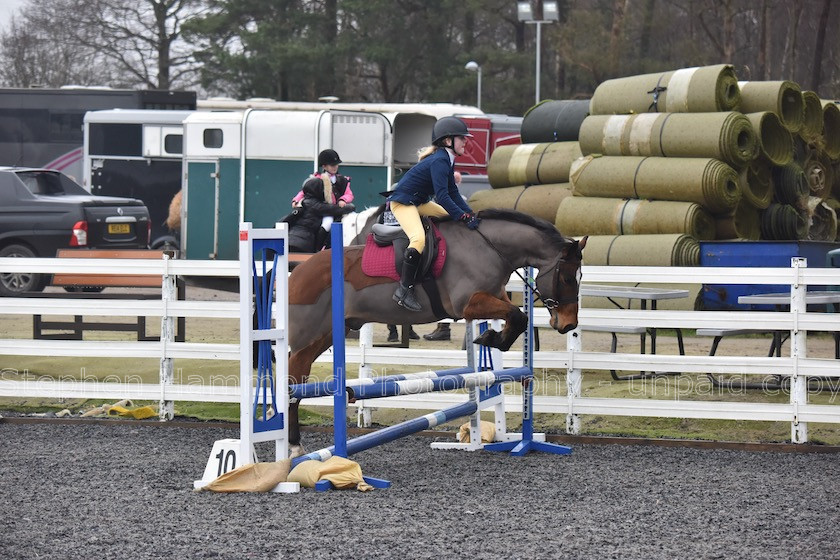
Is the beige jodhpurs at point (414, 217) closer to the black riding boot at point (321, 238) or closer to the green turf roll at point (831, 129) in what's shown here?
the black riding boot at point (321, 238)

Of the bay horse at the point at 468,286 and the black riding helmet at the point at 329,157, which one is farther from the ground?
the black riding helmet at the point at 329,157

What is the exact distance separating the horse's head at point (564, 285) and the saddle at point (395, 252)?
2.23 feet

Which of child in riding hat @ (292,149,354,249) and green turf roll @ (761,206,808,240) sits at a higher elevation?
child in riding hat @ (292,149,354,249)

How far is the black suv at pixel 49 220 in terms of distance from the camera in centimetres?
1778

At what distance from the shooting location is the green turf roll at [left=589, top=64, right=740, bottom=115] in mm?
15445

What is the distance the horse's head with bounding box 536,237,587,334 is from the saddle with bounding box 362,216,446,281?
68 cm

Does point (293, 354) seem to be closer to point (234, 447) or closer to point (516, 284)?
point (234, 447)

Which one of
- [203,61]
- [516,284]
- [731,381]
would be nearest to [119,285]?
[516,284]

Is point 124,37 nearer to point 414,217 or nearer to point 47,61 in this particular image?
point 47,61

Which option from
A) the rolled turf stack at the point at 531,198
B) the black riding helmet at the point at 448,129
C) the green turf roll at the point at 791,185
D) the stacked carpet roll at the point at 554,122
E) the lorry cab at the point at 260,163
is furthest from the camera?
the stacked carpet roll at the point at 554,122

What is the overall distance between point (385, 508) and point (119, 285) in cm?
600

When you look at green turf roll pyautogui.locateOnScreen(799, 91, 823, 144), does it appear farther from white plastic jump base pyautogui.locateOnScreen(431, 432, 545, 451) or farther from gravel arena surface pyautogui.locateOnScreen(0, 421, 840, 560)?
white plastic jump base pyautogui.locateOnScreen(431, 432, 545, 451)

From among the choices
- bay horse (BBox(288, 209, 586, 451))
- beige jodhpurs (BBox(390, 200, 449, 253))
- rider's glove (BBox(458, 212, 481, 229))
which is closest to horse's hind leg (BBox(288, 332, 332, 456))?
bay horse (BBox(288, 209, 586, 451))

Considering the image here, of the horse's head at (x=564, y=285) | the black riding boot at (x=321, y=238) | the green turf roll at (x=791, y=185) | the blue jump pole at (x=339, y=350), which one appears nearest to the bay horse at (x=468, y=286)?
the horse's head at (x=564, y=285)
